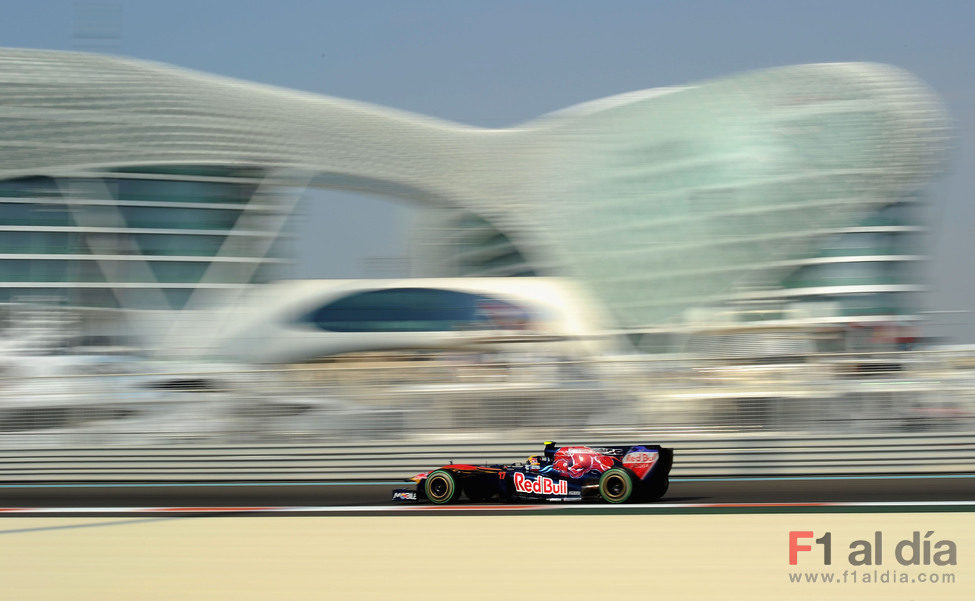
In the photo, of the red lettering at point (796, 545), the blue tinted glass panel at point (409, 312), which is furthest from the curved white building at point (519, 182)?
the red lettering at point (796, 545)

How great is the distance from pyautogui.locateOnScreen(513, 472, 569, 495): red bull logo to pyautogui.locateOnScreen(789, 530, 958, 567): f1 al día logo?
2346 mm

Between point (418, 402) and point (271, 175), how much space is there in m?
20.4

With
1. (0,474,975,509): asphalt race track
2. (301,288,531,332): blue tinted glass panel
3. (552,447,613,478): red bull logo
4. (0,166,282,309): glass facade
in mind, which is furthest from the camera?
(301,288,531,332): blue tinted glass panel

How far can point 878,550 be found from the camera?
264 inches

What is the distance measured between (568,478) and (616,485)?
42cm

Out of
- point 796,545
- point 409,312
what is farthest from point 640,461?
point 409,312

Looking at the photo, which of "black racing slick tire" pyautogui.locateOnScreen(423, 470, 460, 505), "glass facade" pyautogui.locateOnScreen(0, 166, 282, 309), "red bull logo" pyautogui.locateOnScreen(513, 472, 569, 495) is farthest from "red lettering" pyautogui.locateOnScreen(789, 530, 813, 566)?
"glass facade" pyautogui.locateOnScreen(0, 166, 282, 309)

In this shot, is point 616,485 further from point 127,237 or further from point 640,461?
point 127,237

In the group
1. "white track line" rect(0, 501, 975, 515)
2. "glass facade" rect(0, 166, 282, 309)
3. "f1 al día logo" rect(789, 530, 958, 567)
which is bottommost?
"f1 al día logo" rect(789, 530, 958, 567)

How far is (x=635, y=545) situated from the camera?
284 inches

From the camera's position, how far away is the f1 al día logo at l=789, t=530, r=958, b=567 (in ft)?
21.0

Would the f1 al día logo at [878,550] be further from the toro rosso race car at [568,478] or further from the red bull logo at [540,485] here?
the red bull logo at [540,485]

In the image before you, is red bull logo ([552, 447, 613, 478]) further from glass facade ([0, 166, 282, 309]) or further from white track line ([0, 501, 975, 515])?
glass facade ([0, 166, 282, 309])

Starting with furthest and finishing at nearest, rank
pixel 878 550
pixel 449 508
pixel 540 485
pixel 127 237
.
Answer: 1. pixel 127 237
2. pixel 540 485
3. pixel 449 508
4. pixel 878 550
